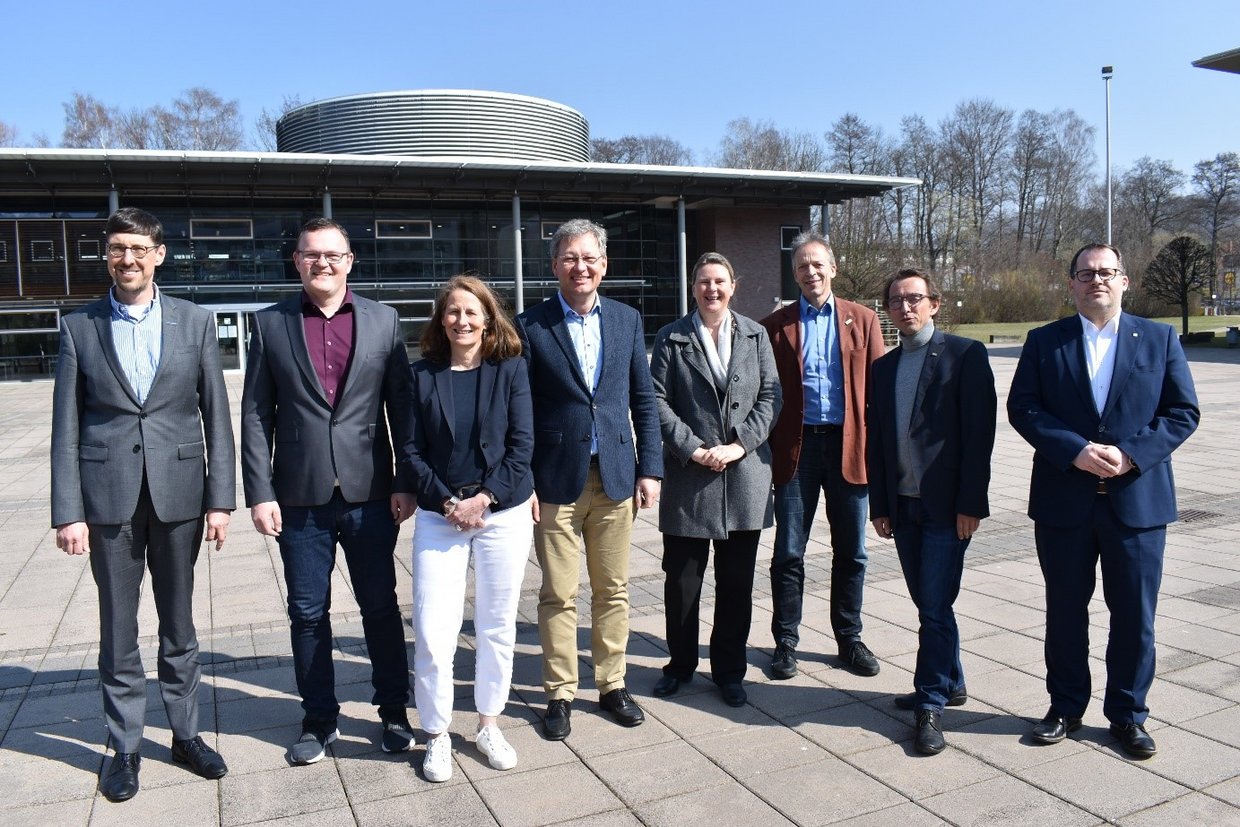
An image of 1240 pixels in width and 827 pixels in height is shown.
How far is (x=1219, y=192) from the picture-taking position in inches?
2394

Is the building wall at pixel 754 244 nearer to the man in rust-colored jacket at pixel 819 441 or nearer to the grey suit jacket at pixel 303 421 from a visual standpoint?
the man in rust-colored jacket at pixel 819 441

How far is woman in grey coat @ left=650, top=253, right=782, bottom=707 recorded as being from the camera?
4289 mm

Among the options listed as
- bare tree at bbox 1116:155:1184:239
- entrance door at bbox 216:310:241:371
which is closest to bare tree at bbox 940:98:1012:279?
bare tree at bbox 1116:155:1184:239

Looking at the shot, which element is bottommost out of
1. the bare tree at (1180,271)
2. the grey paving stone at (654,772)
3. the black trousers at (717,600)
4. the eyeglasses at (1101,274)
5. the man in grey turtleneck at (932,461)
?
the grey paving stone at (654,772)

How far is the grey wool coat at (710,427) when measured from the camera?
14.1 feet

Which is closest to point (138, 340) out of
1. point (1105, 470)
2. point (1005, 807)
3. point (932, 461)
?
point (932, 461)

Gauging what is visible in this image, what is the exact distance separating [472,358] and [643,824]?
5.90 ft

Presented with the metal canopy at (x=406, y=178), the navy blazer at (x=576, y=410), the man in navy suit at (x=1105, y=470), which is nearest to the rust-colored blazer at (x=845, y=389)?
the navy blazer at (x=576, y=410)

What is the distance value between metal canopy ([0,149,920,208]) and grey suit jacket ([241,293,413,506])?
26.3m

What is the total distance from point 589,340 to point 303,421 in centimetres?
119

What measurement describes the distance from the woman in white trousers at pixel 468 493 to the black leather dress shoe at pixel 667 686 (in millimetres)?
860

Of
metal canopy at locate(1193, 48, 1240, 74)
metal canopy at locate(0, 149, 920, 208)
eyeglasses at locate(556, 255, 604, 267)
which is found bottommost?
eyeglasses at locate(556, 255, 604, 267)

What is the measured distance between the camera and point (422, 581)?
372 cm

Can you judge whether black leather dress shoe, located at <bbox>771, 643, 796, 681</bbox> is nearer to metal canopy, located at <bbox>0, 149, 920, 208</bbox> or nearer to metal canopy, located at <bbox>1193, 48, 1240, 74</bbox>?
metal canopy, located at <bbox>1193, 48, 1240, 74</bbox>
